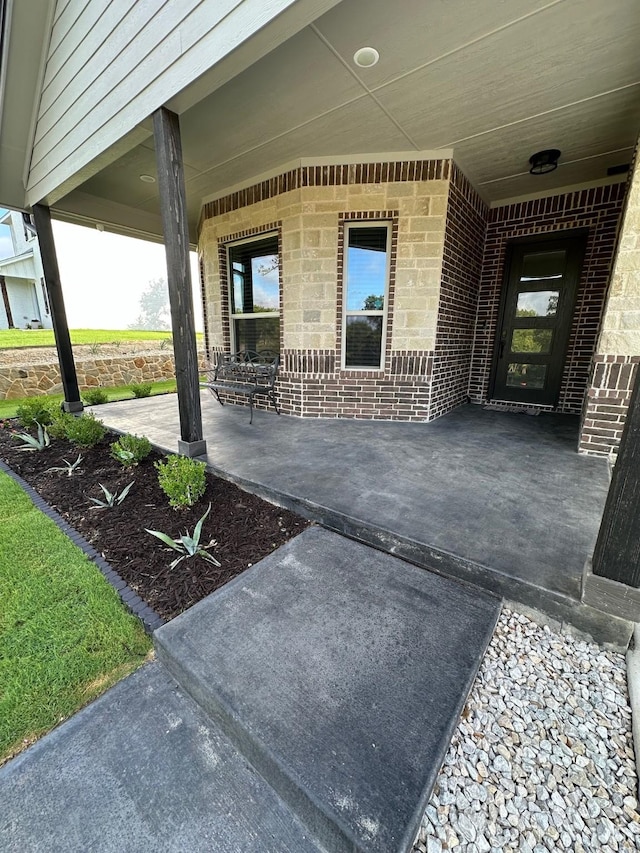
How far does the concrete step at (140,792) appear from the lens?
0.91 metres

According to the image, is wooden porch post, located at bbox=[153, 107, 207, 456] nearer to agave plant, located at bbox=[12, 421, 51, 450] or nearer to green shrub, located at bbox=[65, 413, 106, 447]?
green shrub, located at bbox=[65, 413, 106, 447]

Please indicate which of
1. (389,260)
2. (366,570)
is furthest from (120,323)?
(366,570)

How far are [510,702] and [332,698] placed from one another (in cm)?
65

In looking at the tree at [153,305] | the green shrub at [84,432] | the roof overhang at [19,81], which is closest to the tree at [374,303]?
the green shrub at [84,432]

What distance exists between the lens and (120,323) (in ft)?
111

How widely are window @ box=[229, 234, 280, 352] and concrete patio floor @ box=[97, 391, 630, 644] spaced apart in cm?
129

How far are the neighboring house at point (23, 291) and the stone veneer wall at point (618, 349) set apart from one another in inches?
717

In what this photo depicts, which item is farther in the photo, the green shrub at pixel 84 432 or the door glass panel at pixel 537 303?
the door glass panel at pixel 537 303

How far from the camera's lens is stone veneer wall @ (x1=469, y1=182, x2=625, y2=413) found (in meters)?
4.32

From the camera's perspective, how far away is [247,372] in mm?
4969

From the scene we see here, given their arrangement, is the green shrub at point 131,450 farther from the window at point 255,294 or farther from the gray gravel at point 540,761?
the gray gravel at point 540,761

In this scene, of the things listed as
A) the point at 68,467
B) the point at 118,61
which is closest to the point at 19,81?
the point at 118,61

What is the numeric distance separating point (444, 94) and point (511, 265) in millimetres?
2867

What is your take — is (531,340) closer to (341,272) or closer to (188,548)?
(341,272)
